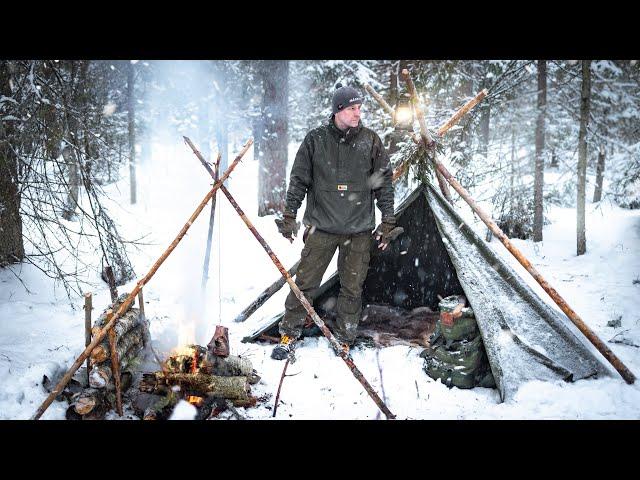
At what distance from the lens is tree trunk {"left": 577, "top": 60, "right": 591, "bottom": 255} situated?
7961 millimetres

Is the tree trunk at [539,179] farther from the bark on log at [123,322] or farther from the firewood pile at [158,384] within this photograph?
the bark on log at [123,322]

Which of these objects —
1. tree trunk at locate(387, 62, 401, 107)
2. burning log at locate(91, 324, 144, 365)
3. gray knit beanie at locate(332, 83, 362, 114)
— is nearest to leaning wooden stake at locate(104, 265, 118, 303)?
burning log at locate(91, 324, 144, 365)

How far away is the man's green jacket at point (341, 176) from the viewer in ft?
14.1

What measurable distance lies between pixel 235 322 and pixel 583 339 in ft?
12.8

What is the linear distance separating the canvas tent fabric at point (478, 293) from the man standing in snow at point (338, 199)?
0.38m

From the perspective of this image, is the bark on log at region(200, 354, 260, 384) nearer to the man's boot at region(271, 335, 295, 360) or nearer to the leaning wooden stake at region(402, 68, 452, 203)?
the man's boot at region(271, 335, 295, 360)

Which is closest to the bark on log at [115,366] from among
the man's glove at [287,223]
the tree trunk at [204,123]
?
the man's glove at [287,223]

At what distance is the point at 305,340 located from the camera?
15.7 feet

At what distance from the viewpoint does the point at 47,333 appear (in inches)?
172

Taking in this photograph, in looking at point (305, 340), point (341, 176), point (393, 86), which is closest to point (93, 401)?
point (305, 340)

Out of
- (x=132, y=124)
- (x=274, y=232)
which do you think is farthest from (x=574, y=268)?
(x=132, y=124)

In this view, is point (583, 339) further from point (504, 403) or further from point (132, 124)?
point (132, 124)

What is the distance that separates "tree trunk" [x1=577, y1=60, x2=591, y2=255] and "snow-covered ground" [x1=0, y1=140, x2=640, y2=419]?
0.40 metres
